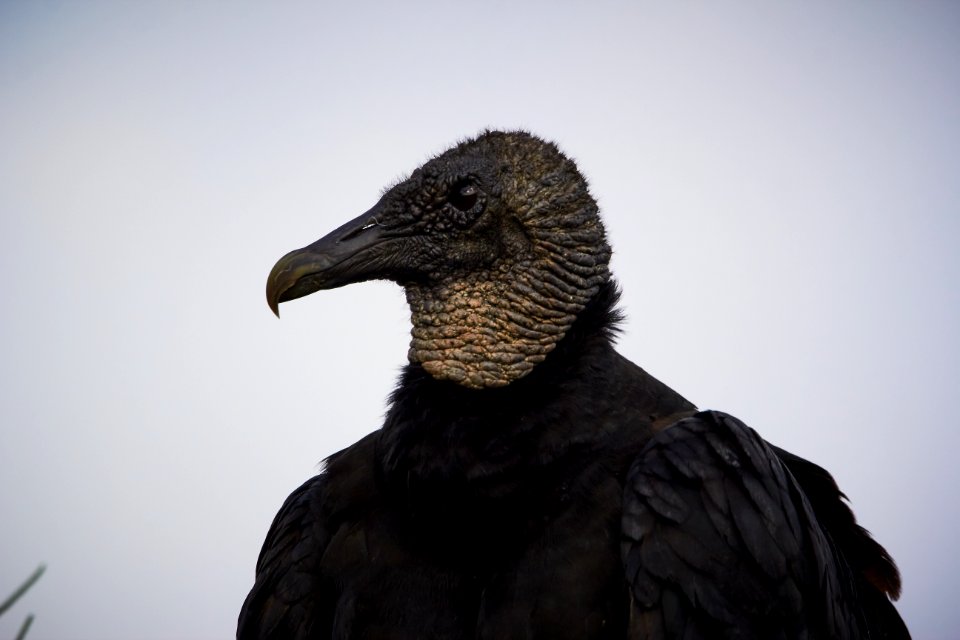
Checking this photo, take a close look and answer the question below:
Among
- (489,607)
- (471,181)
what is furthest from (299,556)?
(471,181)

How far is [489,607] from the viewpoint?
2.75 metres

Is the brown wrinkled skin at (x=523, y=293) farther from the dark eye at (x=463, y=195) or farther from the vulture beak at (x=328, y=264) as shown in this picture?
the vulture beak at (x=328, y=264)

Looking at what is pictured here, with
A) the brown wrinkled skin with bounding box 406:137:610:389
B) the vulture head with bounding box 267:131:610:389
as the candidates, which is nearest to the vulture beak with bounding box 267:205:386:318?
the vulture head with bounding box 267:131:610:389

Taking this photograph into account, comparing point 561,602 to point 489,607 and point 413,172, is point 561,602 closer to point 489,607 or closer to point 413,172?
point 489,607

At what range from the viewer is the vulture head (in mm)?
2949

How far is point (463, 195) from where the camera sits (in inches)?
119

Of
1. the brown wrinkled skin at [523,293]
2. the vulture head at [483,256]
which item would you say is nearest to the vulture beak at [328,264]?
the vulture head at [483,256]

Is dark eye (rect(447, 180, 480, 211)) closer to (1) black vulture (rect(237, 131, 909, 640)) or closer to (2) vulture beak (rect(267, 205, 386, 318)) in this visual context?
(1) black vulture (rect(237, 131, 909, 640))

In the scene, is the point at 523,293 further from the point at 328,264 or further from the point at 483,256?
the point at 328,264

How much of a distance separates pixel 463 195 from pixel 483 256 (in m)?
0.21

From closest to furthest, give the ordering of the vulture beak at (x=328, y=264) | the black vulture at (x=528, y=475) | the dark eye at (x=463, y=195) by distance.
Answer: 1. the black vulture at (x=528, y=475)
2. the vulture beak at (x=328, y=264)
3. the dark eye at (x=463, y=195)

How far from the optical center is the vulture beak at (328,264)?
287 cm

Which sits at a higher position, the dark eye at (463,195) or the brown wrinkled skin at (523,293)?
the dark eye at (463,195)

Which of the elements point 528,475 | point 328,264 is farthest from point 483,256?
point 528,475
